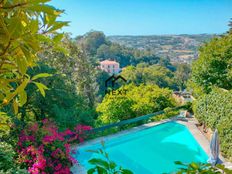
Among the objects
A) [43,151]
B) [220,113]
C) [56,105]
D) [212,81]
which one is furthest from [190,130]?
[43,151]

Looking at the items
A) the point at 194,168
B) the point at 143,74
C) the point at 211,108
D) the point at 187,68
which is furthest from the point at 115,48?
the point at 194,168

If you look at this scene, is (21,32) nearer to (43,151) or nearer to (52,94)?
(43,151)

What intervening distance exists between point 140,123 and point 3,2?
10791mm

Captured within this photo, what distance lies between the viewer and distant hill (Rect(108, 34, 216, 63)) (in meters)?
73.3

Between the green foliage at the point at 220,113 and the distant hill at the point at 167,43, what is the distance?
61850 mm

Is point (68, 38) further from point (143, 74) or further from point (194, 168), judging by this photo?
point (143, 74)

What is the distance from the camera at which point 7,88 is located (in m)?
0.70

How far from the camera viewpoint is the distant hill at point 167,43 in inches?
2886

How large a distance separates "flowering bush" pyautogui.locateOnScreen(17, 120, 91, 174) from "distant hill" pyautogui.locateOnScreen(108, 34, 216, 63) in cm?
6681

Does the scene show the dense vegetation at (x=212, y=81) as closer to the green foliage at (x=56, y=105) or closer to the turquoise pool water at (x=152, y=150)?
the turquoise pool water at (x=152, y=150)

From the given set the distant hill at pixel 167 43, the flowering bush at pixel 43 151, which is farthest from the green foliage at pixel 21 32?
the distant hill at pixel 167 43

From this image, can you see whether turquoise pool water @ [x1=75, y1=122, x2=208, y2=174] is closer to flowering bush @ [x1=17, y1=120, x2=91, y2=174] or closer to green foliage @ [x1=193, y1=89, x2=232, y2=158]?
green foliage @ [x1=193, y1=89, x2=232, y2=158]

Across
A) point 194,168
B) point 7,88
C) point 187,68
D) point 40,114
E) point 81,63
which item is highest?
point 7,88

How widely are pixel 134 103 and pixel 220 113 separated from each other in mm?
4108
